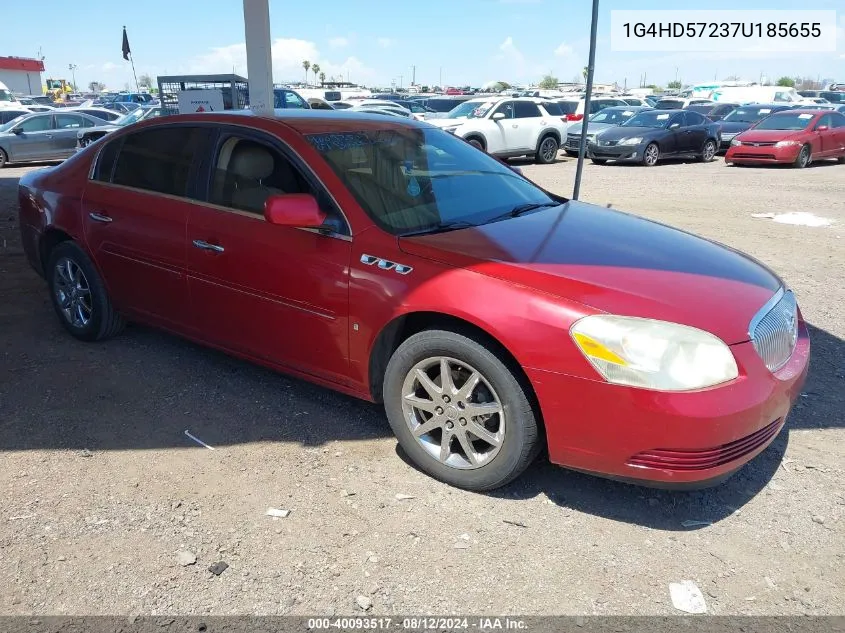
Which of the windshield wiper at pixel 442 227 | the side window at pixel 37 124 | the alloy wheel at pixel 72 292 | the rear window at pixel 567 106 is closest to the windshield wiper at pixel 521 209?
the windshield wiper at pixel 442 227

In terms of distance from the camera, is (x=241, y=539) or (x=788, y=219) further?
(x=788, y=219)

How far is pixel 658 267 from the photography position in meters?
3.29

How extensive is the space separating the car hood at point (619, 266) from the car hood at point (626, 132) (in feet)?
51.1

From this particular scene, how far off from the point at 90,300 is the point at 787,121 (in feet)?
59.4

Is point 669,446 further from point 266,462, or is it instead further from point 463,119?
point 463,119

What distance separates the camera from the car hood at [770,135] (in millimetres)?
17406

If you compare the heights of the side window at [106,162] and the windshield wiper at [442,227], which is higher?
the side window at [106,162]

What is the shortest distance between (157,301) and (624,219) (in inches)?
112

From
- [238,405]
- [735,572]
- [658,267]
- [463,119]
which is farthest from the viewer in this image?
[463,119]

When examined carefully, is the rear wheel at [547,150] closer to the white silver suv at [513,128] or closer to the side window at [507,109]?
the white silver suv at [513,128]

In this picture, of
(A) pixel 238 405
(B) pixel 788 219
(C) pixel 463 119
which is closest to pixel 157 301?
(A) pixel 238 405

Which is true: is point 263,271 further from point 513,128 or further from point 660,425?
point 513,128

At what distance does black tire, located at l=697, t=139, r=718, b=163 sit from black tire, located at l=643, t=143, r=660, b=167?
5.53ft

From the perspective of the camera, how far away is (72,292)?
16.4 ft
